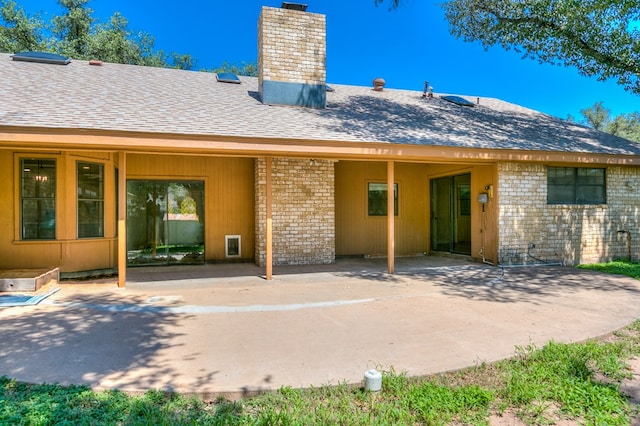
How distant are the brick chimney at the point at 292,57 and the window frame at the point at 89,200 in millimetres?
4086

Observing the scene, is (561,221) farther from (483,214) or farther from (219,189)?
(219,189)

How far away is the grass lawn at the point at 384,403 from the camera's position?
2572 millimetres

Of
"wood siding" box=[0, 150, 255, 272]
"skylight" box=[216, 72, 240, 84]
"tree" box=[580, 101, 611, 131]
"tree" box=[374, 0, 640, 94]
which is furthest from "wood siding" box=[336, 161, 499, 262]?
"tree" box=[580, 101, 611, 131]

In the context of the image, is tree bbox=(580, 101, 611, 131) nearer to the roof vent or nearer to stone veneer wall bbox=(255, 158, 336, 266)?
the roof vent

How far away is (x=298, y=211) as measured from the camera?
360 inches

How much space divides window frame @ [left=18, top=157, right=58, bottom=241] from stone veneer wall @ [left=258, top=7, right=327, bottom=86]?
512 centimetres

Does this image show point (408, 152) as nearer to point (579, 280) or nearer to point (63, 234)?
point (579, 280)

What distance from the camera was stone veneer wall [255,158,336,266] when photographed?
29.4 feet

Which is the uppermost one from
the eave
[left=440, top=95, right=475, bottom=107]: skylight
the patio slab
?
[left=440, top=95, right=475, bottom=107]: skylight

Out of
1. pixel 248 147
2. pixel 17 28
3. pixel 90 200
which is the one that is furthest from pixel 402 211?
pixel 17 28

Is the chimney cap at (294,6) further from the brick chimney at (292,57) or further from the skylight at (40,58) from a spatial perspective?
the skylight at (40,58)

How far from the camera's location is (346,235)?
34.4 ft

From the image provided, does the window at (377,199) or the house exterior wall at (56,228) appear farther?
the window at (377,199)

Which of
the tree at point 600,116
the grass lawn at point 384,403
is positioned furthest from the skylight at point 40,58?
the tree at point 600,116
